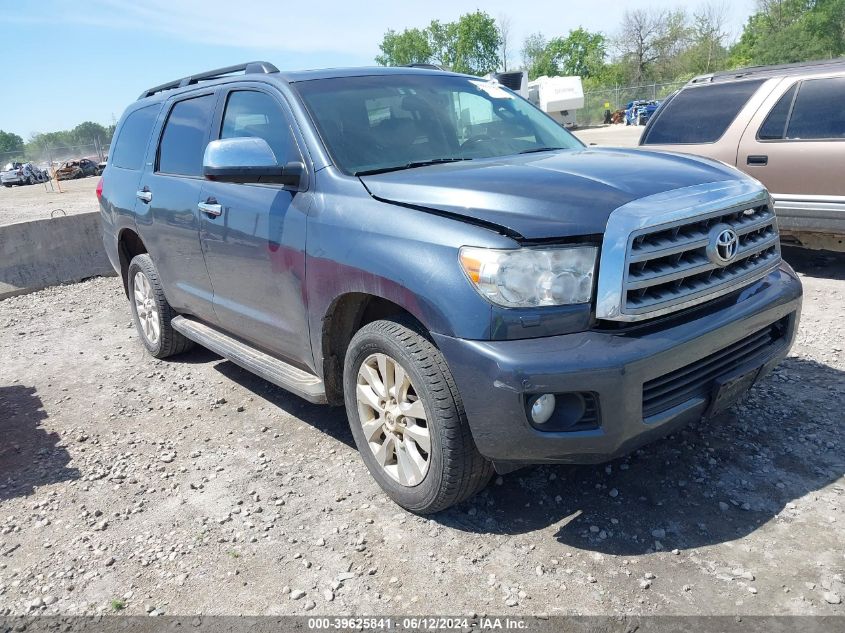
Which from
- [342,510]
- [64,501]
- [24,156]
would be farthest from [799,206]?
[24,156]

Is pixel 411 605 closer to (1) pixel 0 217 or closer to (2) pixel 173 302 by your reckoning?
(2) pixel 173 302

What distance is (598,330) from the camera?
2545 mm

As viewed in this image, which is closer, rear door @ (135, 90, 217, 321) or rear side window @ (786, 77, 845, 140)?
rear door @ (135, 90, 217, 321)

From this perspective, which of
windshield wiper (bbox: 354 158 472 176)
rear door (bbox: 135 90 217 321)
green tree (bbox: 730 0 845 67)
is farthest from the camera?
green tree (bbox: 730 0 845 67)

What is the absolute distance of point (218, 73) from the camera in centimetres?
481

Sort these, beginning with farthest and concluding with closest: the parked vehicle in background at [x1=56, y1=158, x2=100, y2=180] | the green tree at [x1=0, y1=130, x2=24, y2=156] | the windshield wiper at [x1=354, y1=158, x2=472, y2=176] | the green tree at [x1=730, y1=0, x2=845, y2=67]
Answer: the green tree at [x1=0, y1=130, x2=24, y2=156] → the green tree at [x1=730, y1=0, x2=845, y2=67] → the parked vehicle in background at [x1=56, y1=158, x2=100, y2=180] → the windshield wiper at [x1=354, y1=158, x2=472, y2=176]

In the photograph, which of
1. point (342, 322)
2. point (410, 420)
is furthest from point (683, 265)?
point (342, 322)

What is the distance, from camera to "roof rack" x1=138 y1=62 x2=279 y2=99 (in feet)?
13.4

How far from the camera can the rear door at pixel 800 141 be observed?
225 inches

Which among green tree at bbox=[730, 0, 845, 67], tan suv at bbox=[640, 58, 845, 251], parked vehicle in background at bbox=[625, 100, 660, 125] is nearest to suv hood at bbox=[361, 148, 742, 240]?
tan suv at bbox=[640, 58, 845, 251]

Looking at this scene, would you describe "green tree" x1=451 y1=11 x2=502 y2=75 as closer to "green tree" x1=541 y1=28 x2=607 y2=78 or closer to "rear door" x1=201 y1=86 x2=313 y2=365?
"green tree" x1=541 y1=28 x2=607 y2=78

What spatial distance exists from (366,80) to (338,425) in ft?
6.54

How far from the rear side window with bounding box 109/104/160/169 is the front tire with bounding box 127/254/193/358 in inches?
29.9

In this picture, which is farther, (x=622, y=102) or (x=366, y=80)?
(x=622, y=102)
